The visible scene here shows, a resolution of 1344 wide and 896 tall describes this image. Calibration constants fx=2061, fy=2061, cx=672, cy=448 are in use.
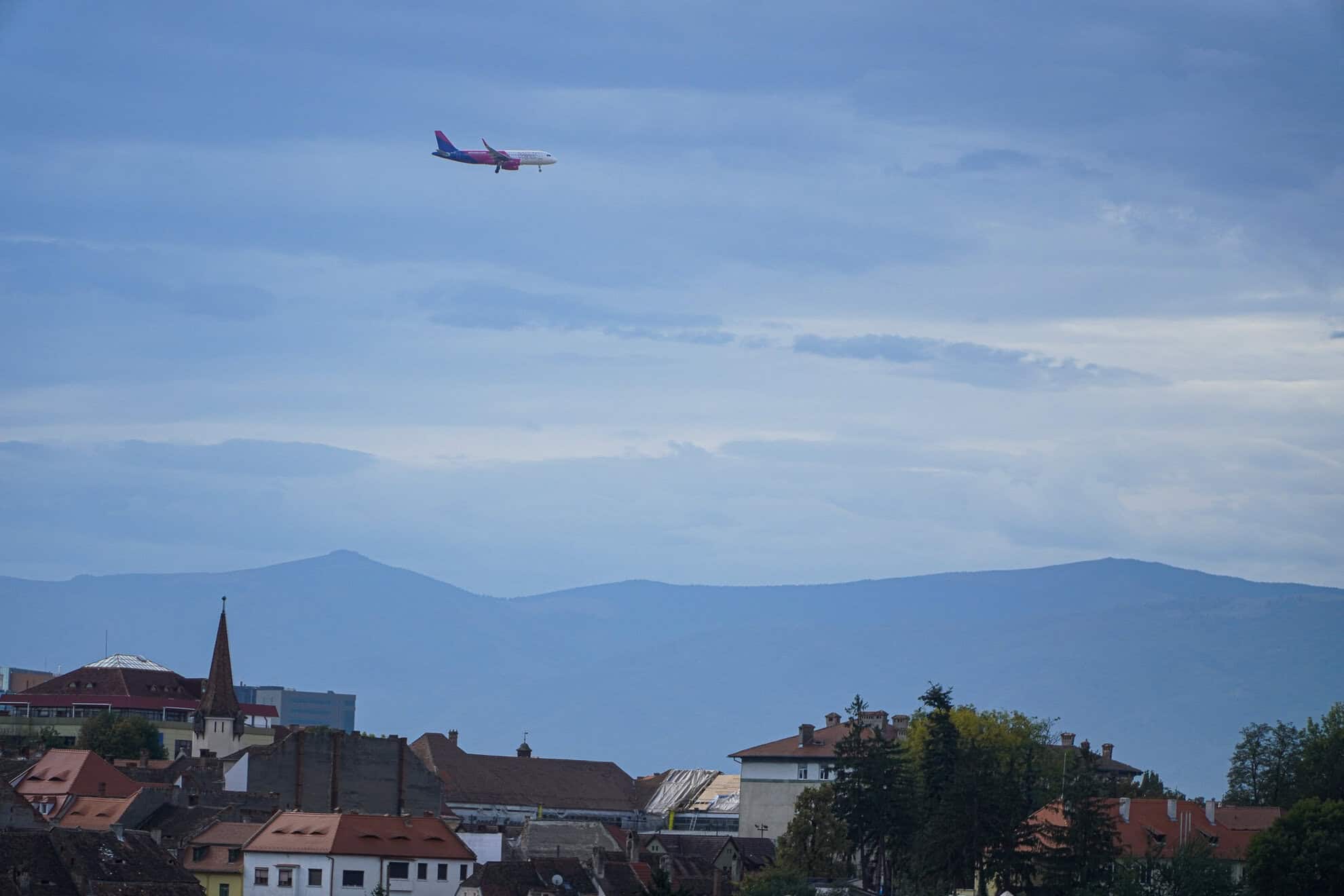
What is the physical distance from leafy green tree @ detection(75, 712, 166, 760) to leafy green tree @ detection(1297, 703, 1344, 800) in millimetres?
78538

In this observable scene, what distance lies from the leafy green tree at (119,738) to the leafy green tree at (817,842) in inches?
2239

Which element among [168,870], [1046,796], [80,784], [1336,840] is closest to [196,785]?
A: [80,784]

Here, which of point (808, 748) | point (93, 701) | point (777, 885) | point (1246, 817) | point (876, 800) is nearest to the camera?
point (777, 885)

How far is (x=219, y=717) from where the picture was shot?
158 metres

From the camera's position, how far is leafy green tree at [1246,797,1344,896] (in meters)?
89.3

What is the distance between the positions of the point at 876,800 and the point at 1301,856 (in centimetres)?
2111

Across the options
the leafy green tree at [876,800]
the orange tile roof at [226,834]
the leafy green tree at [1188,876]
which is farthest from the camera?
the leafy green tree at [876,800]

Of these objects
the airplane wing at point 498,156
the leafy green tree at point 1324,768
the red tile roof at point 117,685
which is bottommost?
the leafy green tree at point 1324,768

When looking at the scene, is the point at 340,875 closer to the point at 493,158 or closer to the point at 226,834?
the point at 226,834

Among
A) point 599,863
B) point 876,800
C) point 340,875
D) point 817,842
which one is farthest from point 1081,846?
point 340,875

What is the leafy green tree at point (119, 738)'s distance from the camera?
14825 centimetres

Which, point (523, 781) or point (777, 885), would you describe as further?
point (523, 781)

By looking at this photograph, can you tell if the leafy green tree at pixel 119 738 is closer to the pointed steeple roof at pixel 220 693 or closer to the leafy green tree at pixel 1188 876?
the pointed steeple roof at pixel 220 693

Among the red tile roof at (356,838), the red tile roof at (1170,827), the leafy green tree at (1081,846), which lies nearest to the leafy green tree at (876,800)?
the red tile roof at (1170,827)
